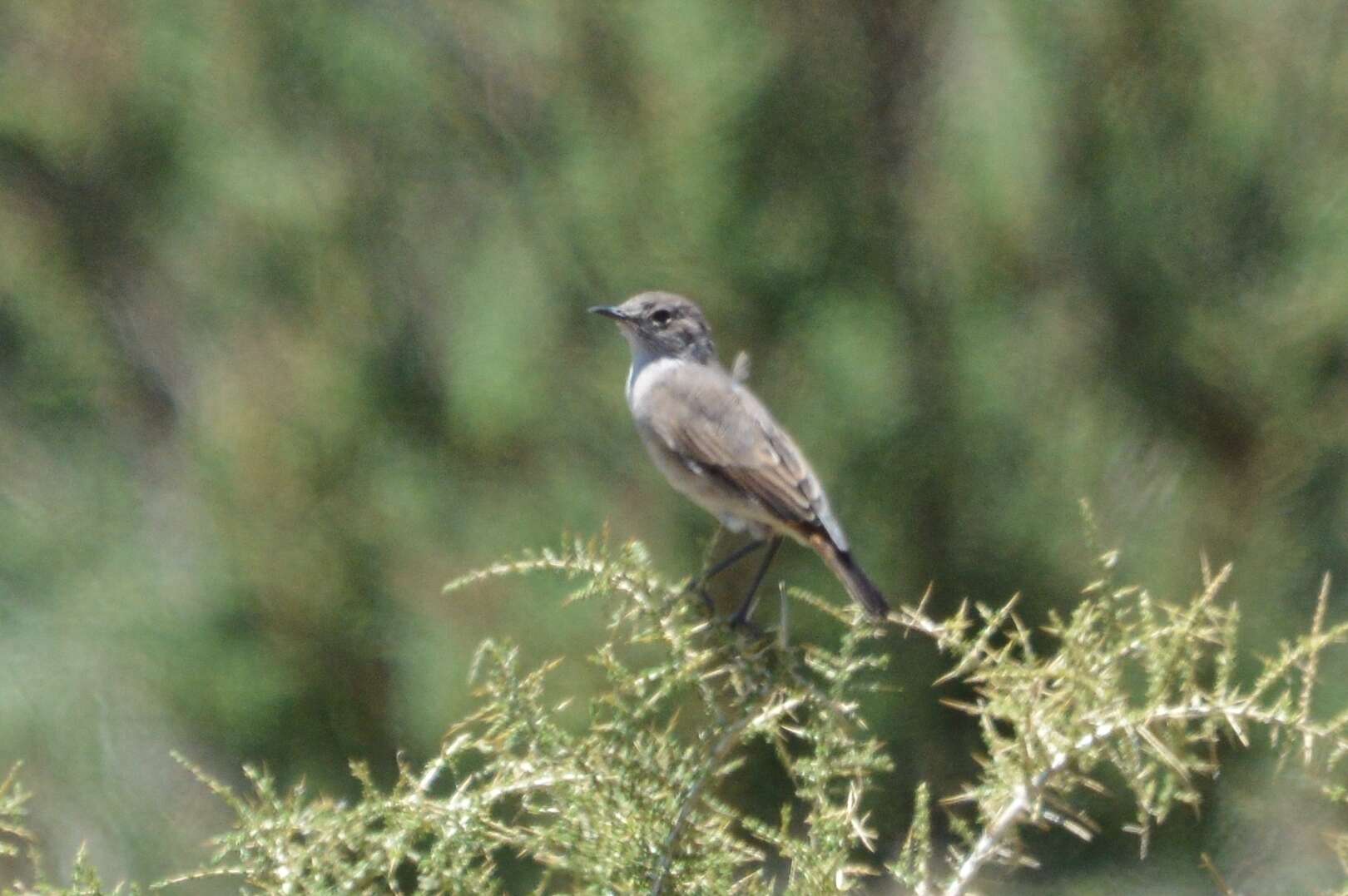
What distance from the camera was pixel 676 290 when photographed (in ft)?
7.95

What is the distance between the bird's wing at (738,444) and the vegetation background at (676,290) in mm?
96

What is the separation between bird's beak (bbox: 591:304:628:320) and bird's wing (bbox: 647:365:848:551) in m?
0.14

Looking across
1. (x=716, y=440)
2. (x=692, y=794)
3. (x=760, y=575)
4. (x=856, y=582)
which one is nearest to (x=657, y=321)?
(x=716, y=440)

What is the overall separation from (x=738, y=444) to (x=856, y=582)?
0.55 m

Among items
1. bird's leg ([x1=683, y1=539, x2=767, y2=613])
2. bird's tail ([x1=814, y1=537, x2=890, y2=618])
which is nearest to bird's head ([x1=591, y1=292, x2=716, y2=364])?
bird's leg ([x1=683, y1=539, x2=767, y2=613])

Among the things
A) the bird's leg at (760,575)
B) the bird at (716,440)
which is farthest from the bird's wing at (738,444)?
the bird's leg at (760,575)

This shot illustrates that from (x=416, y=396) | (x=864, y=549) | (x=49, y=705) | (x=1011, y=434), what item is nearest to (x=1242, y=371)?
(x=1011, y=434)

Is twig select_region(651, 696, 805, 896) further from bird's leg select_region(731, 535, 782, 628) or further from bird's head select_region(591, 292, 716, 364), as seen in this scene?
bird's head select_region(591, 292, 716, 364)

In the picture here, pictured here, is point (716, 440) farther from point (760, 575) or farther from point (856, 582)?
point (856, 582)

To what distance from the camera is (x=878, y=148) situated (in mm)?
2420

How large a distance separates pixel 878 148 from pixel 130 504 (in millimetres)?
1526

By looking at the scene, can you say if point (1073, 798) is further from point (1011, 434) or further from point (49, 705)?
point (49, 705)

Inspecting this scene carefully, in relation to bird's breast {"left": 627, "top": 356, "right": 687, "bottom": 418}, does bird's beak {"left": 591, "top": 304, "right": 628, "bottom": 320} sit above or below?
above

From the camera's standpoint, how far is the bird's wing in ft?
6.97
